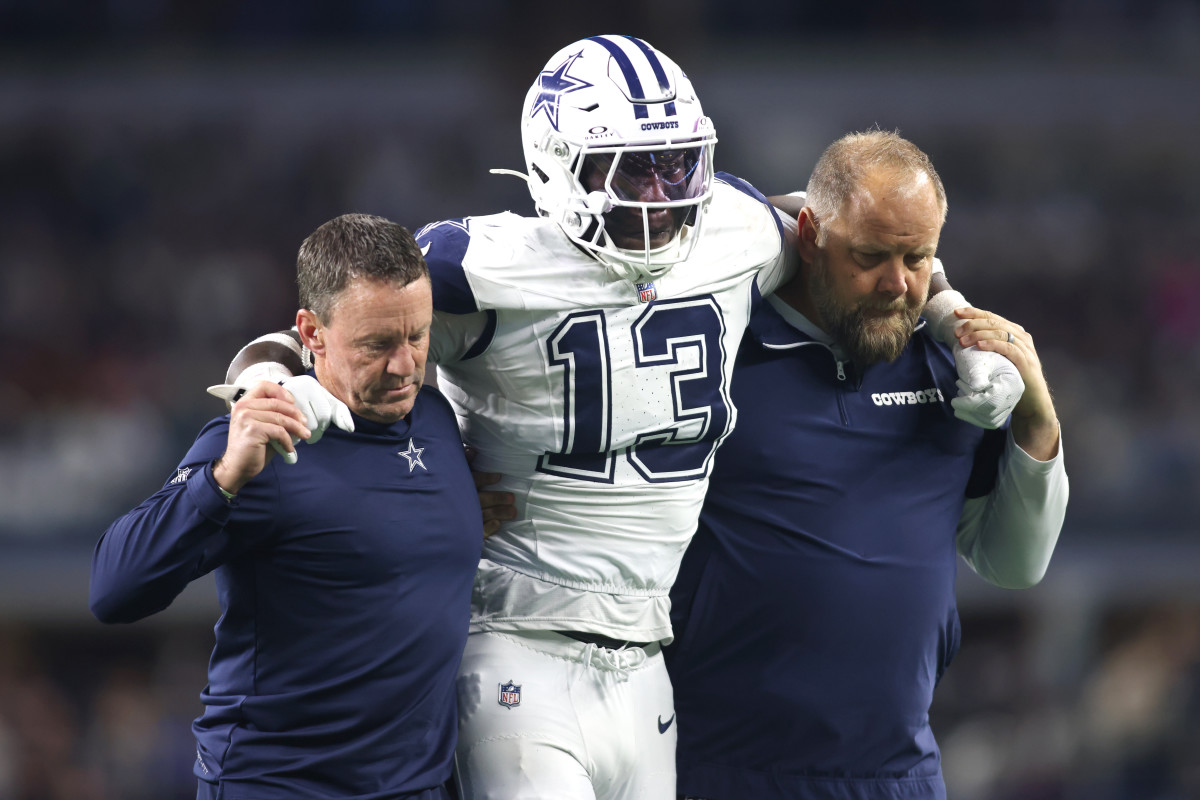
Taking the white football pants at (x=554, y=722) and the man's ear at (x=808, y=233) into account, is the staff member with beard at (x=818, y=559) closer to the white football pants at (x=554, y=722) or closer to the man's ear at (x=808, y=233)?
the man's ear at (x=808, y=233)

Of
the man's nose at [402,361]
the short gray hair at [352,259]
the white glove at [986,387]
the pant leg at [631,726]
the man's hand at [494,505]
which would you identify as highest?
the short gray hair at [352,259]

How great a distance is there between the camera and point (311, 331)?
8.57 feet

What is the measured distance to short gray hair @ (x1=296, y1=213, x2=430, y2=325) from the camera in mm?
2531

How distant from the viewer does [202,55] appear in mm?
10445

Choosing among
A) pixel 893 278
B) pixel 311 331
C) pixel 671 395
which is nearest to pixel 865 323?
pixel 893 278

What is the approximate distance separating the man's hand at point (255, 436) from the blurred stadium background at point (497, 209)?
21.5ft

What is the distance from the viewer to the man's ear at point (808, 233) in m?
3.17

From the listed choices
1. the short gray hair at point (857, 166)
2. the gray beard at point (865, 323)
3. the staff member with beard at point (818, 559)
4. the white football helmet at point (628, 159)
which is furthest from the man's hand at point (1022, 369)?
the white football helmet at point (628, 159)

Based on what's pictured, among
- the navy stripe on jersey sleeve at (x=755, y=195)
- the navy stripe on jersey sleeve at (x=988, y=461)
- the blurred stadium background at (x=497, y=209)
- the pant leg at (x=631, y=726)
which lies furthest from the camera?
the blurred stadium background at (x=497, y=209)

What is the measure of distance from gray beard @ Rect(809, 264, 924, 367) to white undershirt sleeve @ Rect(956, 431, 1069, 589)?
36cm

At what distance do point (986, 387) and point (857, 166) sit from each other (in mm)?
542

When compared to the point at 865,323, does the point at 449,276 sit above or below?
above

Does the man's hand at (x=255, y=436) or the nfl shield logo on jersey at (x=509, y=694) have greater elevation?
A: the man's hand at (x=255, y=436)

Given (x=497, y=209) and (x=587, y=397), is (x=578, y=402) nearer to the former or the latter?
(x=587, y=397)
